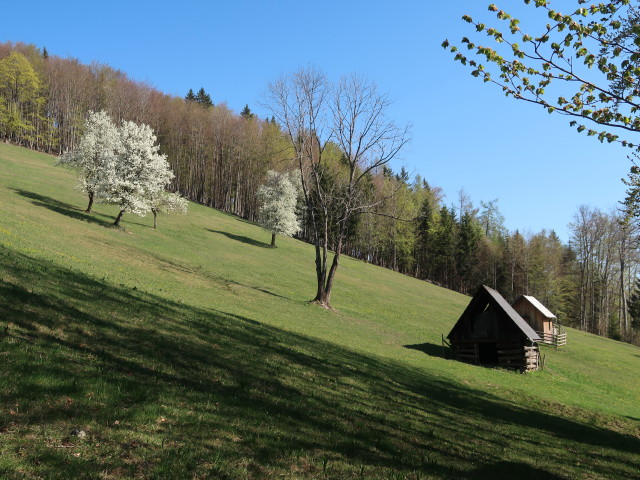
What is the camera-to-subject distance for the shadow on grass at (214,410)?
5.88 m

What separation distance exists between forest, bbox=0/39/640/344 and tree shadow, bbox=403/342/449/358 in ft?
172

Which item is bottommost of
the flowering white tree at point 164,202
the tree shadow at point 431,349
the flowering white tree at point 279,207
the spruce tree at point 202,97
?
the tree shadow at point 431,349

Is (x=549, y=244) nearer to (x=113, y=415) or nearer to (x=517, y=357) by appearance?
(x=517, y=357)

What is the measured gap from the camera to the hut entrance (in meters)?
31.0

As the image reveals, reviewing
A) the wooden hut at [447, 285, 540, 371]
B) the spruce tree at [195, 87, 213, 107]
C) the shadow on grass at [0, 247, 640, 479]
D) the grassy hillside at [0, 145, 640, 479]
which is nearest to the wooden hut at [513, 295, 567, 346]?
the wooden hut at [447, 285, 540, 371]

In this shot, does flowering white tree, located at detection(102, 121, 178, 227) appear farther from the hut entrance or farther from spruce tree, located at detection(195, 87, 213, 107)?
spruce tree, located at detection(195, 87, 213, 107)

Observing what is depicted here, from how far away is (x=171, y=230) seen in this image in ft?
173

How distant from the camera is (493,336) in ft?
97.9

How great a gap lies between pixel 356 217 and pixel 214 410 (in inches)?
3109

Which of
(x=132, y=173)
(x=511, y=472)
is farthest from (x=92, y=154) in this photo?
(x=511, y=472)

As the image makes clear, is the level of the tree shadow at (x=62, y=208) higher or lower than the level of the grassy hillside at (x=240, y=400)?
higher

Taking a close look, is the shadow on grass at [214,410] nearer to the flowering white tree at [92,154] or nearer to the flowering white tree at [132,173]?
the flowering white tree at [132,173]

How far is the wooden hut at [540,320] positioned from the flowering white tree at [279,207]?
110 ft

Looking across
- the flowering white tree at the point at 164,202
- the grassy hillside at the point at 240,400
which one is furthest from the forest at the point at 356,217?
the grassy hillside at the point at 240,400
